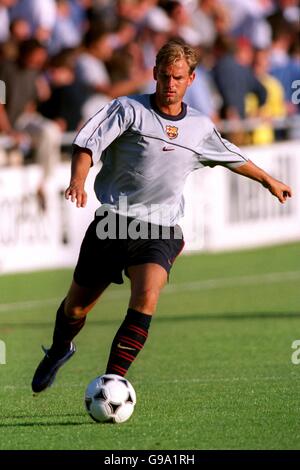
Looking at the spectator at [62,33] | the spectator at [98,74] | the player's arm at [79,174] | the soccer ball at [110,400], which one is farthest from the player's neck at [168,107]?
the spectator at [62,33]

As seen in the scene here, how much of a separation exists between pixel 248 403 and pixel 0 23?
9.99 m

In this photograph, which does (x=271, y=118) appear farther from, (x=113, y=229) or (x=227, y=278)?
(x=113, y=229)

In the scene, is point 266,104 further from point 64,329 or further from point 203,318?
point 64,329

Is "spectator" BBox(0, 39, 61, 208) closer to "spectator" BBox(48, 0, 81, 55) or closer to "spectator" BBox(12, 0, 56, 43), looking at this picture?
"spectator" BBox(12, 0, 56, 43)

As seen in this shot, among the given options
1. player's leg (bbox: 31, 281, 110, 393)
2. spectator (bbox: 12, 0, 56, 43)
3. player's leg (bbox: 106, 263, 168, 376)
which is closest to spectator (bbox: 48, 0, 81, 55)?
spectator (bbox: 12, 0, 56, 43)

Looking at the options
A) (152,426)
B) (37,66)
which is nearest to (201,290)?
(37,66)

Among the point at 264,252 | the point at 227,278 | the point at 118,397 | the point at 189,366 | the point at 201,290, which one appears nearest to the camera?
the point at 118,397

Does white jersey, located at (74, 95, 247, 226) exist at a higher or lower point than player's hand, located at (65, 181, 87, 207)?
higher

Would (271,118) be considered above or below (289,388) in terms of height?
above

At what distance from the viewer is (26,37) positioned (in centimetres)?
1691

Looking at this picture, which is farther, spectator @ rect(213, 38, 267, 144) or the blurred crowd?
spectator @ rect(213, 38, 267, 144)

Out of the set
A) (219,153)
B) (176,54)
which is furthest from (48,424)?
(176,54)

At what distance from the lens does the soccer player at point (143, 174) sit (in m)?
7.83

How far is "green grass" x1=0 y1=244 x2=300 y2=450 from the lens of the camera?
7.34 metres
